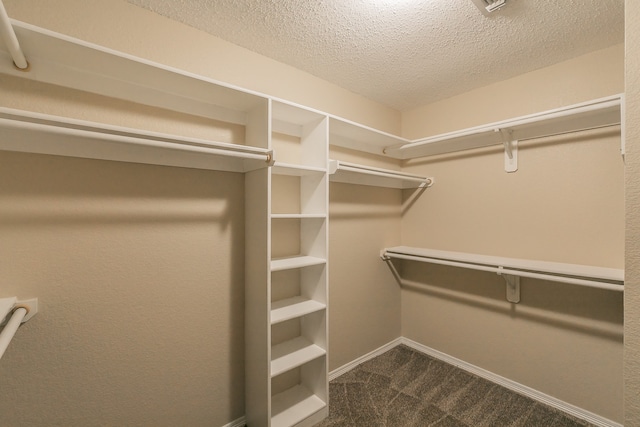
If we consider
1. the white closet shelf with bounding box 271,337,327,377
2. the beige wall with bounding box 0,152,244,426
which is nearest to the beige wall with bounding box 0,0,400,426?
the beige wall with bounding box 0,152,244,426

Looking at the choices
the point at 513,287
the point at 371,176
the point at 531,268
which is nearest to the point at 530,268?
the point at 531,268

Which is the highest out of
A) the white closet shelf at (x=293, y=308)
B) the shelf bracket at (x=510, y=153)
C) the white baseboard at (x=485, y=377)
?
the shelf bracket at (x=510, y=153)

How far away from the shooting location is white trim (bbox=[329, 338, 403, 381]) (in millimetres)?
2000

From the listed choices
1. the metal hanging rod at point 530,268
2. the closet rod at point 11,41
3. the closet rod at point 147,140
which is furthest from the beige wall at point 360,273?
the closet rod at point 11,41

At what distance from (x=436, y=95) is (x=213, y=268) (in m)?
2.19

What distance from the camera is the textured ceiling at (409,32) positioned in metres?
1.25

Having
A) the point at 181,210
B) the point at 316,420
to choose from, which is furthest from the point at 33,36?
the point at 316,420

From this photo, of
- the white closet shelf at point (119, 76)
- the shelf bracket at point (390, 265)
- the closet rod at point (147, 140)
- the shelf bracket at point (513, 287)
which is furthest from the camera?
the shelf bracket at point (390, 265)

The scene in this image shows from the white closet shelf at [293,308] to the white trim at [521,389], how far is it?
4.42 ft

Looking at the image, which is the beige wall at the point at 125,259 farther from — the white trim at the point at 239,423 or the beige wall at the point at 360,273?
the beige wall at the point at 360,273

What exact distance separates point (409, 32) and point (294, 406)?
2.27 metres

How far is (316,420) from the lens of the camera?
1555 millimetres

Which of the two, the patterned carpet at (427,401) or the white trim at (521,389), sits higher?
the white trim at (521,389)

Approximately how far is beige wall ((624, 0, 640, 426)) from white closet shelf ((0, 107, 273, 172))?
1239 mm
